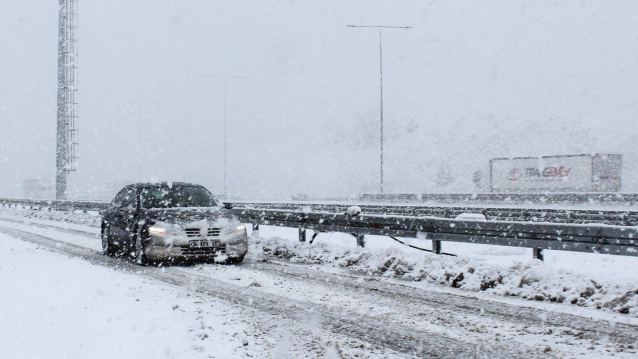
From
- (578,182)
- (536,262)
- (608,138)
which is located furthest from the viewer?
(608,138)

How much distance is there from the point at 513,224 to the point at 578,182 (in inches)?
1418

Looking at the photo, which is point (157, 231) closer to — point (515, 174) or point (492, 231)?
point (492, 231)

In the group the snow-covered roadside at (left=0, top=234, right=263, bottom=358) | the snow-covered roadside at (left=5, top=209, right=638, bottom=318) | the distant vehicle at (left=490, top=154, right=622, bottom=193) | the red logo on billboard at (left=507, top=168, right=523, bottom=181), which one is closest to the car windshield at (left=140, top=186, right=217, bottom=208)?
the snow-covered roadside at (left=5, top=209, right=638, bottom=318)

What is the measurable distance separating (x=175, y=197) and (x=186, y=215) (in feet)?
4.26

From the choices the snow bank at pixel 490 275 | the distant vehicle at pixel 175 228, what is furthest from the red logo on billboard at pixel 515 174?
the distant vehicle at pixel 175 228

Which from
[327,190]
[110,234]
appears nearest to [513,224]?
[110,234]

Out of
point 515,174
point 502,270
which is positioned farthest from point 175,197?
point 515,174

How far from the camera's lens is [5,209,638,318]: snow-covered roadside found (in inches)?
290

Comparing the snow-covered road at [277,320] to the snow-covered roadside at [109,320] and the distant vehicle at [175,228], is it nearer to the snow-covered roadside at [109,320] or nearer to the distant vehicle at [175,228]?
the snow-covered roadside at [109,320]

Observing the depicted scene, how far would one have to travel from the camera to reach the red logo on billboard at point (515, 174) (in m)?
44.4

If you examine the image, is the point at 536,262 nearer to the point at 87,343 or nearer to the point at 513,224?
the point at 513,224

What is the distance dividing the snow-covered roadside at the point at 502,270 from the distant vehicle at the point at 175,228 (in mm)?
1602

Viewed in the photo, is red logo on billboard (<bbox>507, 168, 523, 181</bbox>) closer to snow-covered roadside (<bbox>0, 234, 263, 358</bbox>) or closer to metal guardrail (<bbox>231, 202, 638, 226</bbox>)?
metal guardrail (<bbox>231, 202, 638, 226</bbox>)

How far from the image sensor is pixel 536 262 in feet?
28.1
